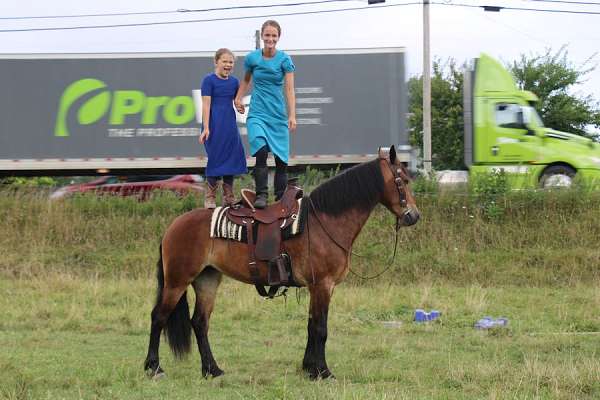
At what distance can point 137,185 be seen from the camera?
20953 millimetres

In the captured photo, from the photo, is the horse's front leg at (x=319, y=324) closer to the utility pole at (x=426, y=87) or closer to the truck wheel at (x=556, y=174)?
the truck wheel at (x=556, y=174)

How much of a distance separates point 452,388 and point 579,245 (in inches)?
406

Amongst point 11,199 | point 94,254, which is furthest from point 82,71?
point 94,254

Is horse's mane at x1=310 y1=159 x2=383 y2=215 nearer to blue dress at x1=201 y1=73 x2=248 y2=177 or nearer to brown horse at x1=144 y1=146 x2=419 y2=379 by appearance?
brown horse at x1=144 y1=146 x2=419 y2=379

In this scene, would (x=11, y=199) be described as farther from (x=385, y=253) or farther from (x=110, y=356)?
(x=110, y=356)

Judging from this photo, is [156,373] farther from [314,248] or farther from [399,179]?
[399,179]

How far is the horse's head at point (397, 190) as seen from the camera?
7.52m

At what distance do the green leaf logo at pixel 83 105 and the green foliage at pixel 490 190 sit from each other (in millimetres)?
10479

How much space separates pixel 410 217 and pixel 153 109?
15.6 meters

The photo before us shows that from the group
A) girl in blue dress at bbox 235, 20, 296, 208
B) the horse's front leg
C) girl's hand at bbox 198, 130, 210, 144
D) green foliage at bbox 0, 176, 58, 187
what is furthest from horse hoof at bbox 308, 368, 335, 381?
green foliage at bbox 0, 176, 58, 187

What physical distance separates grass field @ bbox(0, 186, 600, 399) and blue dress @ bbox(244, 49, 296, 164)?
7.43 ft

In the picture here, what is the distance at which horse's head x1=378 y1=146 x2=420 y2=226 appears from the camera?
7.52 m

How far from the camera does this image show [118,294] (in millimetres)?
13086

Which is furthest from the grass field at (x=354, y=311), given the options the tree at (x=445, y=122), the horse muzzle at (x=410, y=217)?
the tree at (x=445, y=122)
